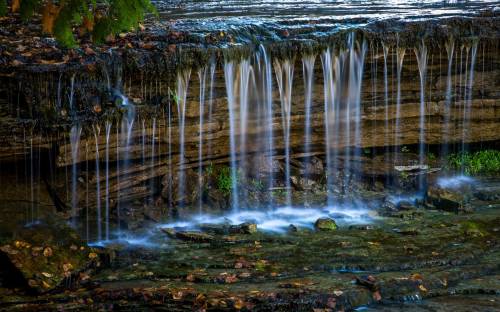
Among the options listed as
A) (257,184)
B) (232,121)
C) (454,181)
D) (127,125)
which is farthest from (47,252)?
(454,181)

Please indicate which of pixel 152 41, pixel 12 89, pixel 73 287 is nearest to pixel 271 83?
pixel 152 41

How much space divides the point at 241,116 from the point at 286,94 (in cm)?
82

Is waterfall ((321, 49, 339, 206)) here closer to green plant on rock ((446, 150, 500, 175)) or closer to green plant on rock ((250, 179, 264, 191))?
green plant on rock ((250, 179, 264, 191))

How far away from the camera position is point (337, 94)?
11.8 metres

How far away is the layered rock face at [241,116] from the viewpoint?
991cm

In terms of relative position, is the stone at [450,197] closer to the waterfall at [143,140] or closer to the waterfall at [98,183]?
the waterfall at [143,140]

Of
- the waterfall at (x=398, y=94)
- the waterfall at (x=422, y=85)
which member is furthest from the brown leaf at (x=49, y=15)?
the waterfall at (x=422, y=85)

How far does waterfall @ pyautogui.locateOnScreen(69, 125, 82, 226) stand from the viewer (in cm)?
988

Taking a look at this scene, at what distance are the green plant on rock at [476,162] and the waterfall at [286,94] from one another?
119 inches

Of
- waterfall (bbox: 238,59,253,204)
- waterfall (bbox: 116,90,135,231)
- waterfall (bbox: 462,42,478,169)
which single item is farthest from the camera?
waterfall (bbox: 462,42,478,169)

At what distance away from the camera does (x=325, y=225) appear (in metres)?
10.2

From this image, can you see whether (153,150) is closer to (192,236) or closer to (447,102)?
(192,236)

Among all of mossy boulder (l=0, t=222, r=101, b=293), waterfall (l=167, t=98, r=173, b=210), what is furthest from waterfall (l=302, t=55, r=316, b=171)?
mossy boulder (l=0, t=222, r=101, b=293)

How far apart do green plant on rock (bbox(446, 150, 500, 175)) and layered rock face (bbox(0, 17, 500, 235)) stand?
0.68ft
